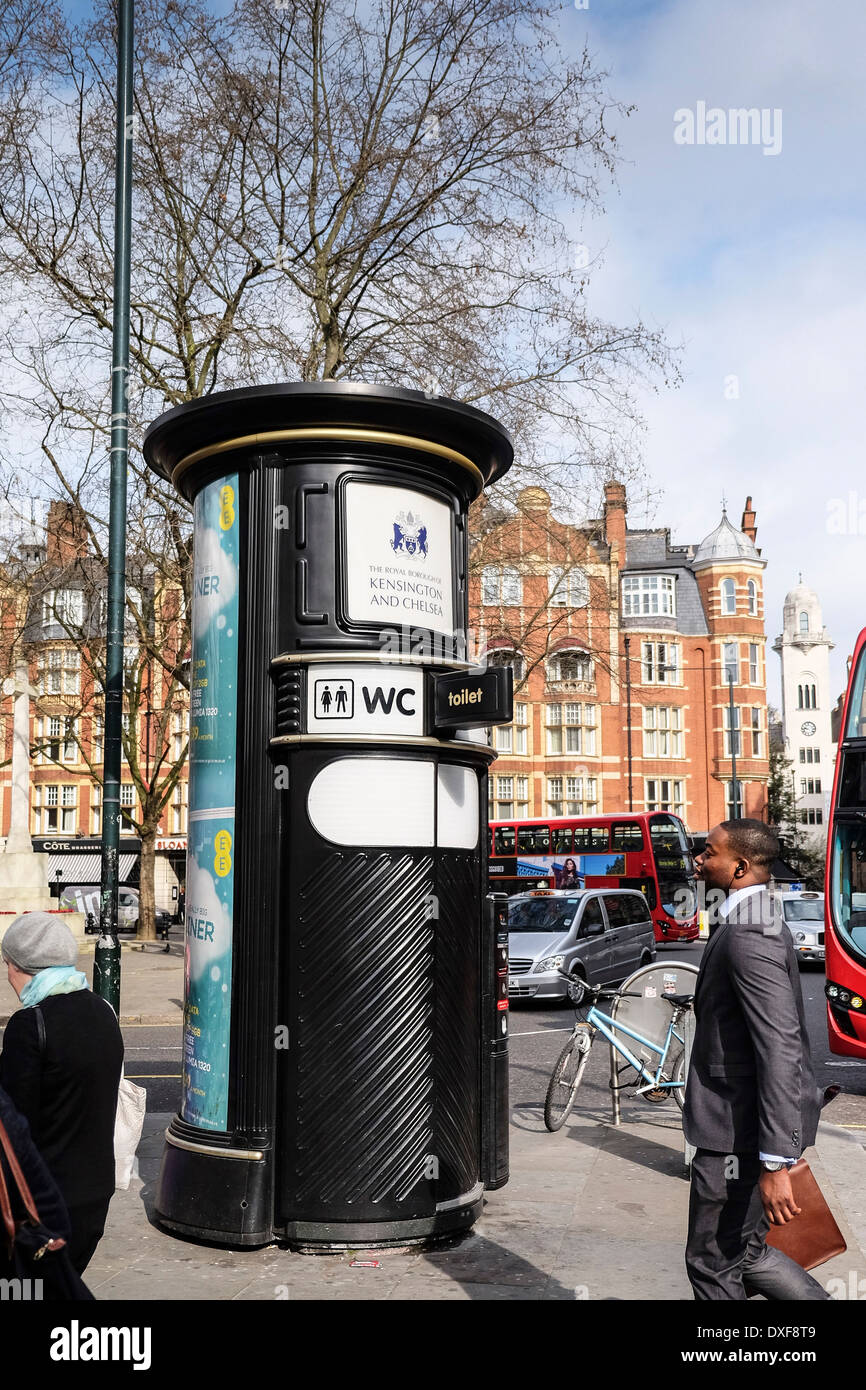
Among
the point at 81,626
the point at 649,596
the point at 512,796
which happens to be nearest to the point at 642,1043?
the point at 81,626

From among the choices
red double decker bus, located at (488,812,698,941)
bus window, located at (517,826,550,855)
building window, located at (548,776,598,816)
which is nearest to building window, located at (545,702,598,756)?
building window, located at (548,776,598,816)

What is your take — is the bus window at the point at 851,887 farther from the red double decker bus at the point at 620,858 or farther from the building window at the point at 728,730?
the building window at the point at 728,730

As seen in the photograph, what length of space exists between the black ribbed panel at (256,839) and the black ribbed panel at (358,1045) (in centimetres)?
14

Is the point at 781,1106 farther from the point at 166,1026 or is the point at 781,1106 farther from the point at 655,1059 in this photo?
the point at 166,1026

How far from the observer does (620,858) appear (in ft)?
112

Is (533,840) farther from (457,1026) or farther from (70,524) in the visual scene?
(457,1026)

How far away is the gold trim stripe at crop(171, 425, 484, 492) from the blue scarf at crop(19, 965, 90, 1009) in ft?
10.5

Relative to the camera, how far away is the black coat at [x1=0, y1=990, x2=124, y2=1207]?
3.76 m

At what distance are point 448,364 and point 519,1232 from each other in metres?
12.5

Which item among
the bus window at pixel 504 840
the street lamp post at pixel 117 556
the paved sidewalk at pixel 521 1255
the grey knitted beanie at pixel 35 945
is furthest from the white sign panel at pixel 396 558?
the bus window at pixel 504 840

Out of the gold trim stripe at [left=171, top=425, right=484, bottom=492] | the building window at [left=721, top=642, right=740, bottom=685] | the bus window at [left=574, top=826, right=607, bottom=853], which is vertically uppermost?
the building window at [left=721, top=642, right=740, bottom=685]

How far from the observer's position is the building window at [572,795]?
60.4m

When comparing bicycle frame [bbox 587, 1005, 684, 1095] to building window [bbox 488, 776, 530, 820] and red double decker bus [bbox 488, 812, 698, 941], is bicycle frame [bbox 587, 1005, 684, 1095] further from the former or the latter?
building window [bbox 488, 776, 530, 820]

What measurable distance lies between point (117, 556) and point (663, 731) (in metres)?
56.0
